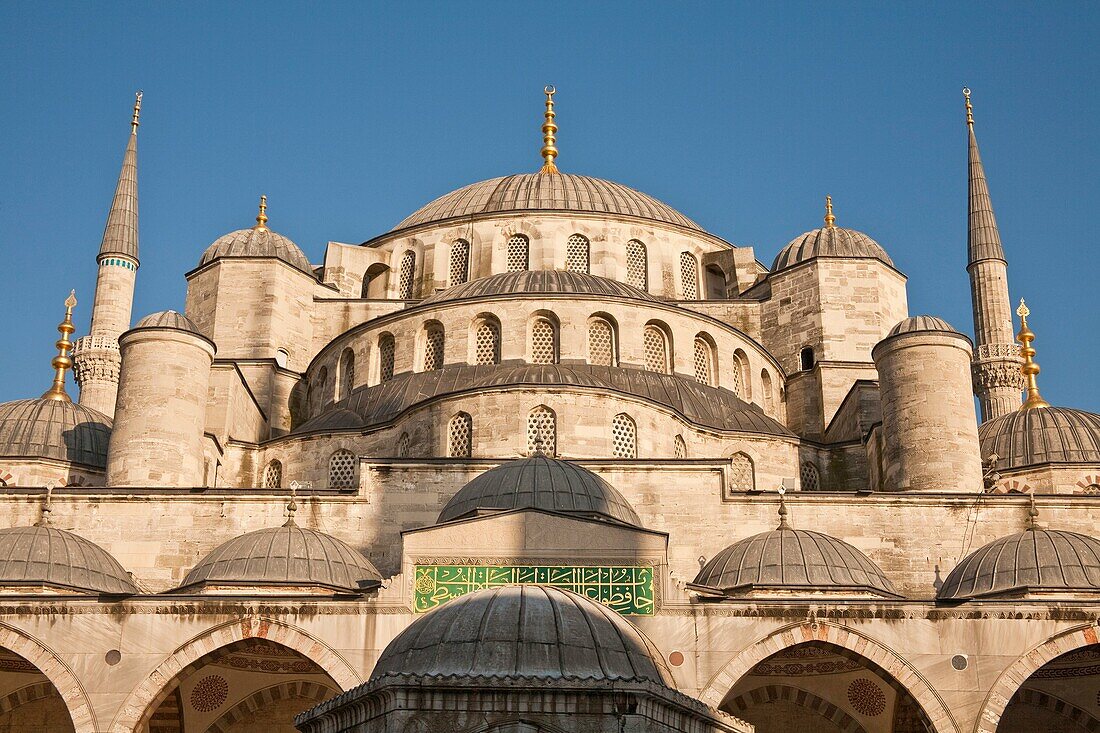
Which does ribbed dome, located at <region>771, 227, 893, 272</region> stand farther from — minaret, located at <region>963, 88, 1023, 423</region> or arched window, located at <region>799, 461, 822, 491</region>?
arched window, located at <region>799, 461, 822, 491</region>

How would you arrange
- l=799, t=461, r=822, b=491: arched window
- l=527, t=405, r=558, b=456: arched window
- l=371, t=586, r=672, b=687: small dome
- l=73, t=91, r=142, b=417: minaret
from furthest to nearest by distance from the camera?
1. l=73, t=91, r=142, b=417: minaret
2. l=799, t=461, r=822, b=491: arched window
3. l=527, t=405, r=558, b=456: arched window
4. l=371, t=586, r=672, b=687: small dome

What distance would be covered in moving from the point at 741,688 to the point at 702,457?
4.52m

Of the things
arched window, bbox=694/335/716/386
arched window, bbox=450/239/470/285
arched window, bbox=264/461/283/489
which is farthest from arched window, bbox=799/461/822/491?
arched window, bbox=450/239/470/285

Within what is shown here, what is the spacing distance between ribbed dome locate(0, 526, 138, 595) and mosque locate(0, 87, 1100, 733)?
47 millimetres

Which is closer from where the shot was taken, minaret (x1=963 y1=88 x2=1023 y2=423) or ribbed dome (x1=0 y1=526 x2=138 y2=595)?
ribbed dome (x1=0 y1=526 x2=138 y2=595)

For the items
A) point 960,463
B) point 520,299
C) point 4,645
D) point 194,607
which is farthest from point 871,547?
point 4,645

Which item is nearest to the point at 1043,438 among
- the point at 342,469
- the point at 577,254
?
the point at 577,254

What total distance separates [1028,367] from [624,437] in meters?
9.91

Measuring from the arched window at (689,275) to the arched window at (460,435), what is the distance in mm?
9910

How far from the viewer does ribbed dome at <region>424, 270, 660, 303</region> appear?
26.2 meters

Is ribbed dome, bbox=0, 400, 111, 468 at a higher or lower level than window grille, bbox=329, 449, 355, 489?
higher

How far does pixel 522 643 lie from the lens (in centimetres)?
832

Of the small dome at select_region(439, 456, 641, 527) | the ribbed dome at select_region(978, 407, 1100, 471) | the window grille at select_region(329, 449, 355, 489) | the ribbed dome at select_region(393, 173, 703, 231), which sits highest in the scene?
the ribbed dome at select_region(393, 173, 703, 231)

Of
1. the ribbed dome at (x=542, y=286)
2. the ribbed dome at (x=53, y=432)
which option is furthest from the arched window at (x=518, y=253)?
the ribbed dome at (x=53, y=432)
